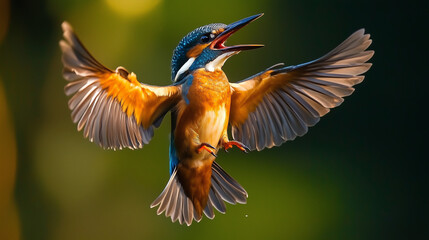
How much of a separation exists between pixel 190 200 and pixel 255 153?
1.14 m

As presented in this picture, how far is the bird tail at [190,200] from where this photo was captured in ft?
2.80

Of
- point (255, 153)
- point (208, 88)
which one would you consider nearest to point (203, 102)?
point (208, 88)

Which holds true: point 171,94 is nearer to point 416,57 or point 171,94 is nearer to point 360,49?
point 360,49

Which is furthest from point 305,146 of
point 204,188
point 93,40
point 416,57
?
point 204,188

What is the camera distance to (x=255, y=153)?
6.61 ft

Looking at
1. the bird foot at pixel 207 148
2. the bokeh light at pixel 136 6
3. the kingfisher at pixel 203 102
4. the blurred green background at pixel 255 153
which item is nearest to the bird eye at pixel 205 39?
the kingfisher at pixel 203 102

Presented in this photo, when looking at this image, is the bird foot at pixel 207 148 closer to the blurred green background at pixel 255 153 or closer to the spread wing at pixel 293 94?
the spread wing at pixel 293 94

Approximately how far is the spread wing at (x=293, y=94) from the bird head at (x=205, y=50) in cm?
8

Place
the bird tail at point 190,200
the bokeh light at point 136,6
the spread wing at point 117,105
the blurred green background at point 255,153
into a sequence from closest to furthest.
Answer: the spread wing at point 117,105
the bird tail at point 190,200
the bokeh light at point 136,6
the blurred green background at point 255,153

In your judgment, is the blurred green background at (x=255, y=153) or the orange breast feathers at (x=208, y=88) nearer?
the orange breast feathers at (x=208, y=88)

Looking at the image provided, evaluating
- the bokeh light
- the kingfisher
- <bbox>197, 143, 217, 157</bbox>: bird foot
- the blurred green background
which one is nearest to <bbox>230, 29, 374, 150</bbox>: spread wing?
the kingfisher

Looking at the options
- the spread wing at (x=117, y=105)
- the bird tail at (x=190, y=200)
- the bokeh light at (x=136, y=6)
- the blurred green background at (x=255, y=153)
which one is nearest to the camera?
the spread wing at (x=117, y=105)

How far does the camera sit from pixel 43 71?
2.49 meters

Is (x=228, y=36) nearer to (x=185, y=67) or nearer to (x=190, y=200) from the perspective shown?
(x=185, y=67)
